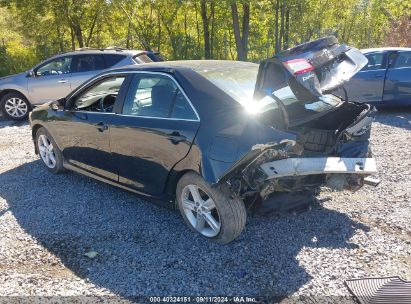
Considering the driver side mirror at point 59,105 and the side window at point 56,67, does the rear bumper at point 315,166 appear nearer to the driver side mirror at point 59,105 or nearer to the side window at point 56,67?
the driver side mirror at point 59,105

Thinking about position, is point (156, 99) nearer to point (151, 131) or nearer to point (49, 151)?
point (151, 131)

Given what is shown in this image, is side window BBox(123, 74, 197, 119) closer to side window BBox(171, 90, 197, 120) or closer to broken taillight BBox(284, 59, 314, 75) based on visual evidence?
side window BBox(171, 90, 197, 120)

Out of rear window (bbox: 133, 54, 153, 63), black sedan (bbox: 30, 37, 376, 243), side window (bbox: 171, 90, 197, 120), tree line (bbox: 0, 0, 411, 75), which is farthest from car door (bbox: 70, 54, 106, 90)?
tree line (bbox: 0, 0, 411, 75)

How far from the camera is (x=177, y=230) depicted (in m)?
3.91

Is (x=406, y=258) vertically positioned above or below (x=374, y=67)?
below

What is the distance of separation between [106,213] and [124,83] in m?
1.44

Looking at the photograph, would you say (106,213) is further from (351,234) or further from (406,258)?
(406,258)

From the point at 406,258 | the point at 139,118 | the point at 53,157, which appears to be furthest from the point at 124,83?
the point at 406,258

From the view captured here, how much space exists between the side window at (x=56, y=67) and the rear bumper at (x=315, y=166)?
7.79 meters

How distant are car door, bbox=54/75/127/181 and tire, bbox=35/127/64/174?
226 millimetres

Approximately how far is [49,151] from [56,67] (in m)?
4.77

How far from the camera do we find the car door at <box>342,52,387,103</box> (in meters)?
8.28

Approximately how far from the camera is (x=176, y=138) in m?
3.62

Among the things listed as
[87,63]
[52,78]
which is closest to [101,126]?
[87,63]
